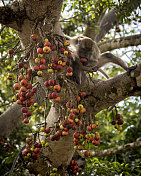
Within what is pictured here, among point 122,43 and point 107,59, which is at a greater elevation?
point 122,43

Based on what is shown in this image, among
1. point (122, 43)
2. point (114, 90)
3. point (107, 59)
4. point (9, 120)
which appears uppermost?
point (122, 43)

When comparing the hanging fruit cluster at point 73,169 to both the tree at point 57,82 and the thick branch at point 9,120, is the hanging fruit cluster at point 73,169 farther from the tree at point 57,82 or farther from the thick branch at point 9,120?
the thick branch at point 9,120

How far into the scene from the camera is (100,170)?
96.9 inches

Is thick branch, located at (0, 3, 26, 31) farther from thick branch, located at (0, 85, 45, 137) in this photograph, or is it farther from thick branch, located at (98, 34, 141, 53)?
thick branch, located at (98, 34, 141, 53)

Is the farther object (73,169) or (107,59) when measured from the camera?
(107,59)

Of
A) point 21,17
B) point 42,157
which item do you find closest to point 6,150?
point 42,157

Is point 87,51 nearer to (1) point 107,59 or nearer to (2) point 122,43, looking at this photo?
(1) point 107,59

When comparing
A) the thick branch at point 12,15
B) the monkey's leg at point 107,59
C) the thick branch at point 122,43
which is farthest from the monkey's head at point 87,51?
the thick branch at point 12,15

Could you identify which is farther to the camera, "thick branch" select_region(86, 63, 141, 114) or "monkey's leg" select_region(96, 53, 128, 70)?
"monkey's leg" select_region(96, 53, 128, 70)

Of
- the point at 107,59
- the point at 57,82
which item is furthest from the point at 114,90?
the point at 107,59

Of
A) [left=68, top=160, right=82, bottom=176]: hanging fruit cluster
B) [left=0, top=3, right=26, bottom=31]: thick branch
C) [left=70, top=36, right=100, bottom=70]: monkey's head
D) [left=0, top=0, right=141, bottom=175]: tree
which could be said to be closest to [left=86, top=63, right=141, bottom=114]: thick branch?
[left=0, top=0, right=141, bottom=175]: tree

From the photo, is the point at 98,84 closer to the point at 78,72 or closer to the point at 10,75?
the point at 78,72

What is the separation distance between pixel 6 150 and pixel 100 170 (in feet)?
→ 5.62

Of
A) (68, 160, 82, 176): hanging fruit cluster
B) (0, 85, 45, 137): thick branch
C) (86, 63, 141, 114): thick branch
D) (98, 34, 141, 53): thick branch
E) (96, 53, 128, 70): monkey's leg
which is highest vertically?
(98, 34, 141, 53): thick branch
